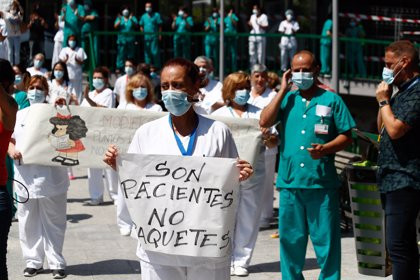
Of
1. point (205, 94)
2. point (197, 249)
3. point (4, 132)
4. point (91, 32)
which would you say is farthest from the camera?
point (91, 32)

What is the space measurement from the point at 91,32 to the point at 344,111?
52.8 ft

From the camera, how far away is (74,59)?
22.4m

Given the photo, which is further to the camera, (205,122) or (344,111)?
(344,111)

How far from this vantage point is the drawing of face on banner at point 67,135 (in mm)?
10438

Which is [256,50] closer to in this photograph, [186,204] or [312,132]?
[312,132]

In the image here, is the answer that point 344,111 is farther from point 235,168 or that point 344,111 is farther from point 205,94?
point 205,94

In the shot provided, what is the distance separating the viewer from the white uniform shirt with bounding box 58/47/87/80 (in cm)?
2238

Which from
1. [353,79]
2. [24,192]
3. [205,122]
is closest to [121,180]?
[205,122]

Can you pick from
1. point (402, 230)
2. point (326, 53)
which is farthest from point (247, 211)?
point (326, 53)

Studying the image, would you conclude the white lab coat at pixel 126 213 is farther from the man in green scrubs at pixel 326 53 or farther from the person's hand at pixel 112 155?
the man in green scrubs at pixel 326 53

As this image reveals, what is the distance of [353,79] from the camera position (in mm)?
22000

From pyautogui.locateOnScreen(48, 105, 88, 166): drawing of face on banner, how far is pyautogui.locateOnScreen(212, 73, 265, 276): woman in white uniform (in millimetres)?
1397

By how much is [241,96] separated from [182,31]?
49.8ft

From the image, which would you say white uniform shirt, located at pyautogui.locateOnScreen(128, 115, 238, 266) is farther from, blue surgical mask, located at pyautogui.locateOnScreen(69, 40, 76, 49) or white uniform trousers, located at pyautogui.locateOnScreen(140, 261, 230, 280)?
blue surgical mask, located at pyautogui.locateOnScreen(69, 40, 76, 49)
